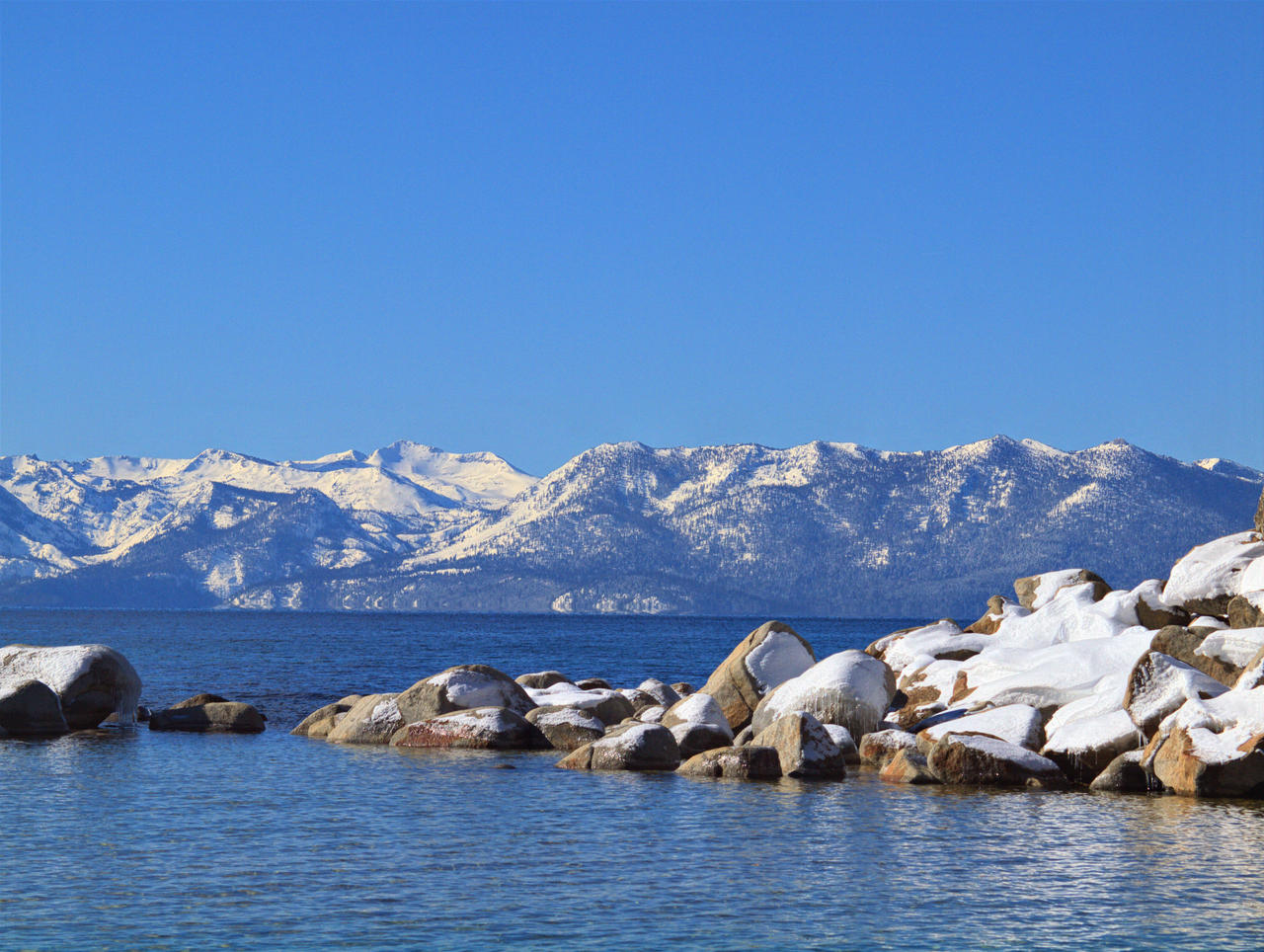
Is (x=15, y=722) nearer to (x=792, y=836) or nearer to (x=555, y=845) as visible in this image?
(x=555, y=845)

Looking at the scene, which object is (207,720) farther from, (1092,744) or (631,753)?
(1092,744)

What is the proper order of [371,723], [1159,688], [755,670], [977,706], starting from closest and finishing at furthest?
[1159,688]
[977,706]
[755,670]
[371,723]

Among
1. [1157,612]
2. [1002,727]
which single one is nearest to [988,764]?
[1002,727]

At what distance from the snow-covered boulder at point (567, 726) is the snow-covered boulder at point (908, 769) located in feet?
28.0

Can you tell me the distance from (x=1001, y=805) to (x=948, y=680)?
33.0 ft

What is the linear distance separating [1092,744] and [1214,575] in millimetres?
7923

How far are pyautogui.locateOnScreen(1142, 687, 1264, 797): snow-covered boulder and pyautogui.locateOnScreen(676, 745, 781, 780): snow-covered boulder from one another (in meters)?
7.73

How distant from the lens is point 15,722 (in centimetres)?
3775

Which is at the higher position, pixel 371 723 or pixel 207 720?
pixel 371 723

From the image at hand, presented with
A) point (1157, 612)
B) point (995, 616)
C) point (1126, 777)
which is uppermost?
point (1157, 612)

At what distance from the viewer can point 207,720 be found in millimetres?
40531

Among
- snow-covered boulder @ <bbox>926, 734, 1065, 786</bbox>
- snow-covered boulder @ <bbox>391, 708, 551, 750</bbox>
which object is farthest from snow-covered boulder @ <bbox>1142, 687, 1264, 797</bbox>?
snow-covered boulder @ <bbox>391, 708, 551, 750</bbox>

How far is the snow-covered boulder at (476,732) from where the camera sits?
34.8 metres

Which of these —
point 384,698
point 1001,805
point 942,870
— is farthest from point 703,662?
point 942,870
